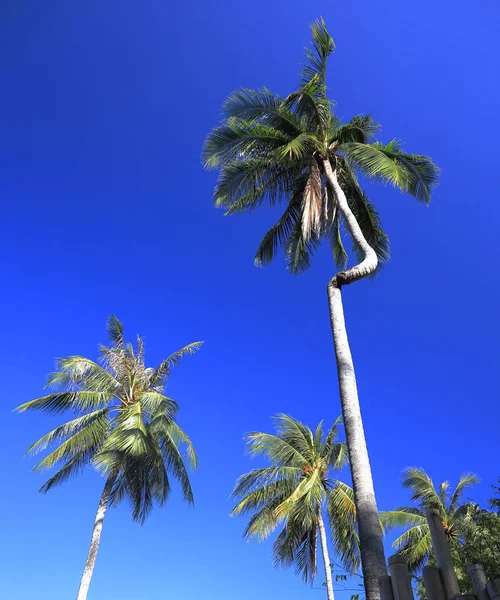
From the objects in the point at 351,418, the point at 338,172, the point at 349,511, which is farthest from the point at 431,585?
the point at 349,511

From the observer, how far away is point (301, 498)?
15844 mm

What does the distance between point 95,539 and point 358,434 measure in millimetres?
11892

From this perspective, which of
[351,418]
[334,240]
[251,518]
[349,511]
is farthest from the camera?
[251,518]

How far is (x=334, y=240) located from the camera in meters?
12.8

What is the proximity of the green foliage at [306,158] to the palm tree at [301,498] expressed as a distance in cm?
914

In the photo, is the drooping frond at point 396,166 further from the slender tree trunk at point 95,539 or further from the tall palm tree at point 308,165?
the slender tree trunk at point 95,539

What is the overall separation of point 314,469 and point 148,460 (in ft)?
20.4

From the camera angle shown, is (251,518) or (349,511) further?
(251,518)

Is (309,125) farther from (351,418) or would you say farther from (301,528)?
(301,528)

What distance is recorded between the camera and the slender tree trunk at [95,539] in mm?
14250

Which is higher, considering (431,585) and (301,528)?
(301,528)

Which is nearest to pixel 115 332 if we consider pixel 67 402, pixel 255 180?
pixel 67 402

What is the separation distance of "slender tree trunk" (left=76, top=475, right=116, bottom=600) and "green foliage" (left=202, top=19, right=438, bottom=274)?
982 centimetres

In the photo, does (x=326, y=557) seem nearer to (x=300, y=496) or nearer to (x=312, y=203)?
(x=300, y=496)
